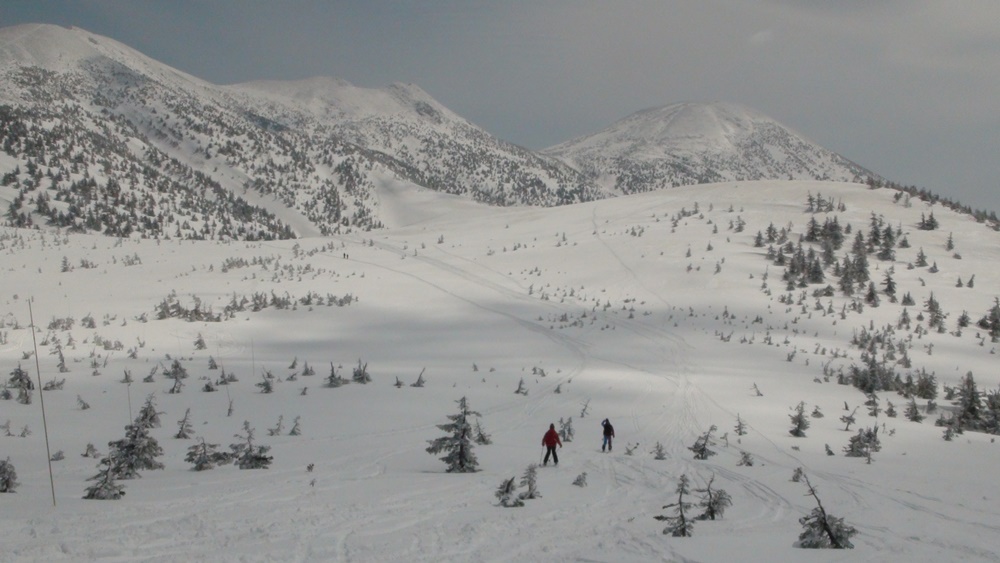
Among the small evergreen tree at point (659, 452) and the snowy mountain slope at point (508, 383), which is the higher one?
the snowy mountain slope at point (508, 383)

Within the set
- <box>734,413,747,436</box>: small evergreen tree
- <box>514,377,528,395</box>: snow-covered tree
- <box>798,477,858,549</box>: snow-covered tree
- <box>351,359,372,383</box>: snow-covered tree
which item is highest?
<box>798,477,858,549</box>: snow-covered tree

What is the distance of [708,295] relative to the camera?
113 ft

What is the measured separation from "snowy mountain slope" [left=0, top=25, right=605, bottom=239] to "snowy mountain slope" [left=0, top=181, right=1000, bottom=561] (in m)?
49.5

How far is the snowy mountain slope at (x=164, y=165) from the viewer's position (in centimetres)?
9656

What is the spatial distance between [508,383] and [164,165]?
431ft

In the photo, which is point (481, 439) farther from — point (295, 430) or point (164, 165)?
point (164, 165)

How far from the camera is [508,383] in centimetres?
2272

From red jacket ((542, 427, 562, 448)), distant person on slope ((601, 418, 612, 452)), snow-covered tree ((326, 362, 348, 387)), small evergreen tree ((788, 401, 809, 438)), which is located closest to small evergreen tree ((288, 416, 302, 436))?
snow-covered tree ((326, 362, 348, 387))

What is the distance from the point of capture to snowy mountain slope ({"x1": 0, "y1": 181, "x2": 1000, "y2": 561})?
867cm

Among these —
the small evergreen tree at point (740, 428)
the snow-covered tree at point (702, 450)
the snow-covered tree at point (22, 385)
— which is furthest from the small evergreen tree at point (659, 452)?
the snow-covered tree at point (22, 385)

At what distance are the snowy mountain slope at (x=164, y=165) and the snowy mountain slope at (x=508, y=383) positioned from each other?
49.5m

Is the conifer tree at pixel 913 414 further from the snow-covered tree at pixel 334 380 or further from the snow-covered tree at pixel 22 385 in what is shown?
the snow-covered tree at pixel 22 385

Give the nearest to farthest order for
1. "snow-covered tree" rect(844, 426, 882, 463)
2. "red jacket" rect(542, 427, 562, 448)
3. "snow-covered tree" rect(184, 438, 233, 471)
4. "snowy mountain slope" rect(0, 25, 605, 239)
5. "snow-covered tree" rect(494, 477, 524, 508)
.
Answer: "snow-covered tree" rect(494, 477, 524, 508), "snow-covered tree" rect(184, 438, 233, 471), "red jacket" rect(542, 427, 562, 448), "snow-covered tree" rect(844, 426, 882, 463), "snowy mountain slope" rect(0, 25, 605, 239)

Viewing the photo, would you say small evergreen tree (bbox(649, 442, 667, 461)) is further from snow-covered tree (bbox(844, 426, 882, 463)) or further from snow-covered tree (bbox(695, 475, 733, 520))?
snow-covered tree (bbox(695, 475, 733, 520))
